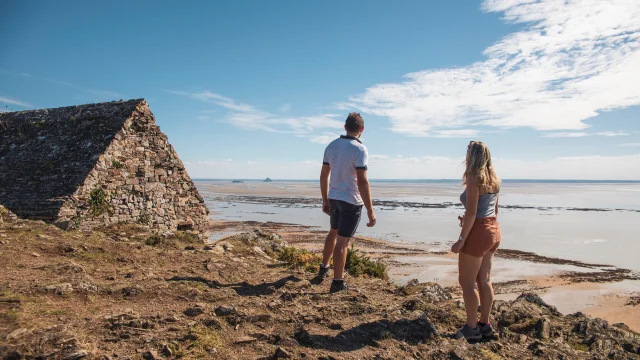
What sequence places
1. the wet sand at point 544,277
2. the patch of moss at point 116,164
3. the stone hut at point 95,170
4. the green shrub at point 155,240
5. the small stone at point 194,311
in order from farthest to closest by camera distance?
the wet sand at point 544,277
the patch of moss at point 116,164
the stone hut at point 95,170
the green shrub at point 155,240
the small stone at point 194,311

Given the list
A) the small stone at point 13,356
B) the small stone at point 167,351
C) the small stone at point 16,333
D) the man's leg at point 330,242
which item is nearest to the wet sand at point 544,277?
the man's leg at point 330,242

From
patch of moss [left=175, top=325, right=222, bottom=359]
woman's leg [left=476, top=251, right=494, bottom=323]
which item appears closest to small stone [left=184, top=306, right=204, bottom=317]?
patch of moss [left=175, top=325, right=222, bottom=359]

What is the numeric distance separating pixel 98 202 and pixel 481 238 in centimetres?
936

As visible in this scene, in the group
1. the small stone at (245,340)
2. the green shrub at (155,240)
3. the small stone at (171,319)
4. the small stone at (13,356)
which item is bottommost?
the small stone at (245,340)

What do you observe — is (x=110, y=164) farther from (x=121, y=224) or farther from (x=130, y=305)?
(x=130, y=305)

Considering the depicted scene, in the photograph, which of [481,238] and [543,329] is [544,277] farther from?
[481,238]

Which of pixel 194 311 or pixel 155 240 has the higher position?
pixel 155 240

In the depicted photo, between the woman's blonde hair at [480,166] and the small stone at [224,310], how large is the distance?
3349 mm

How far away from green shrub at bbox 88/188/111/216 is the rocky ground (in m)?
1.89

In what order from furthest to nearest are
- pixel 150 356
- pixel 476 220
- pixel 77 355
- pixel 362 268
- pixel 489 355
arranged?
1. pixel 362 268
2. pixel 476 220
3. pixel 489 355
4. pixel 150 356
5. pixel 77 355

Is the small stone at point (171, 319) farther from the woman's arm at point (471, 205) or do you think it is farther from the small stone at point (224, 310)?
the woman's arm at point (471, 205)

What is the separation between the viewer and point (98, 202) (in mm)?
9891

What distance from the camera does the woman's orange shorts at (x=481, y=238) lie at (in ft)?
15.1

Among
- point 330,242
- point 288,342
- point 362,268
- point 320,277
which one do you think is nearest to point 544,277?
point 362,268
